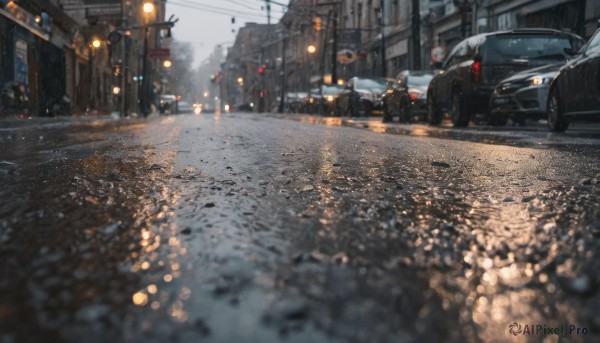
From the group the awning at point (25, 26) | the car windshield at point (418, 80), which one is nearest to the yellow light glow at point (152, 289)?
the car windshield at point (418, 80)

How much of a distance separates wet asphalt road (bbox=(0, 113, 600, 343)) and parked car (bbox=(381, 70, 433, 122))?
12.2m

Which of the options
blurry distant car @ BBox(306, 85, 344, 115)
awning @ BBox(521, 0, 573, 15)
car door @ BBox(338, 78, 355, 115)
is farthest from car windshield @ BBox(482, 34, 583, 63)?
blurry distant car @ BBox(306, 85, 344, 115)

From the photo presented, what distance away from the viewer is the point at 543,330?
1088mm

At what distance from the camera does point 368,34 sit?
42.5 meters

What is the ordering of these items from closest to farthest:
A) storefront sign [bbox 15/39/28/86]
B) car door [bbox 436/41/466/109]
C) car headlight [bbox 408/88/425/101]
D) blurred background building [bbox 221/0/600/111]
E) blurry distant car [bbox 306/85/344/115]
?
car door [bbox 436/41/466/109]
car headlight [bbox 408/88/425/101]
storefront sign [bbox 15/39/28/86]
blurred background building [bbox 221/0/600/111]
blurry distant car [bbox 306/85/344/115]

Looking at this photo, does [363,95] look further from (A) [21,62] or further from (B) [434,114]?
(A) [21,62]

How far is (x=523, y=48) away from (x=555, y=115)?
2831mm

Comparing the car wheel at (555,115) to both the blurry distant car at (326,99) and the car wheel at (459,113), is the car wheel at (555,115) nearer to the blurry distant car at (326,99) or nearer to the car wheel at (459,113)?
the car wheel at (459,113)

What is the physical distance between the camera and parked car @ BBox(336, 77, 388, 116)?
2152 centimetres

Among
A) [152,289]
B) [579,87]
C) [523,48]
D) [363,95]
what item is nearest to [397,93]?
[363,95]

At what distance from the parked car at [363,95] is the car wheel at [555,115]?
12.6 meters

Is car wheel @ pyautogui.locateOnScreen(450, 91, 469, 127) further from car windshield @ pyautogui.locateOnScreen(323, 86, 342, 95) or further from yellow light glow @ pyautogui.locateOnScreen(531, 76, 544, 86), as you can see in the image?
car windshield @ pyautogui.locateOnScreen(323, 86, 342, 95)

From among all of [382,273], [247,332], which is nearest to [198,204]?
[382,273]

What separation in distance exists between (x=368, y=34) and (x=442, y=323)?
42.8 metres
